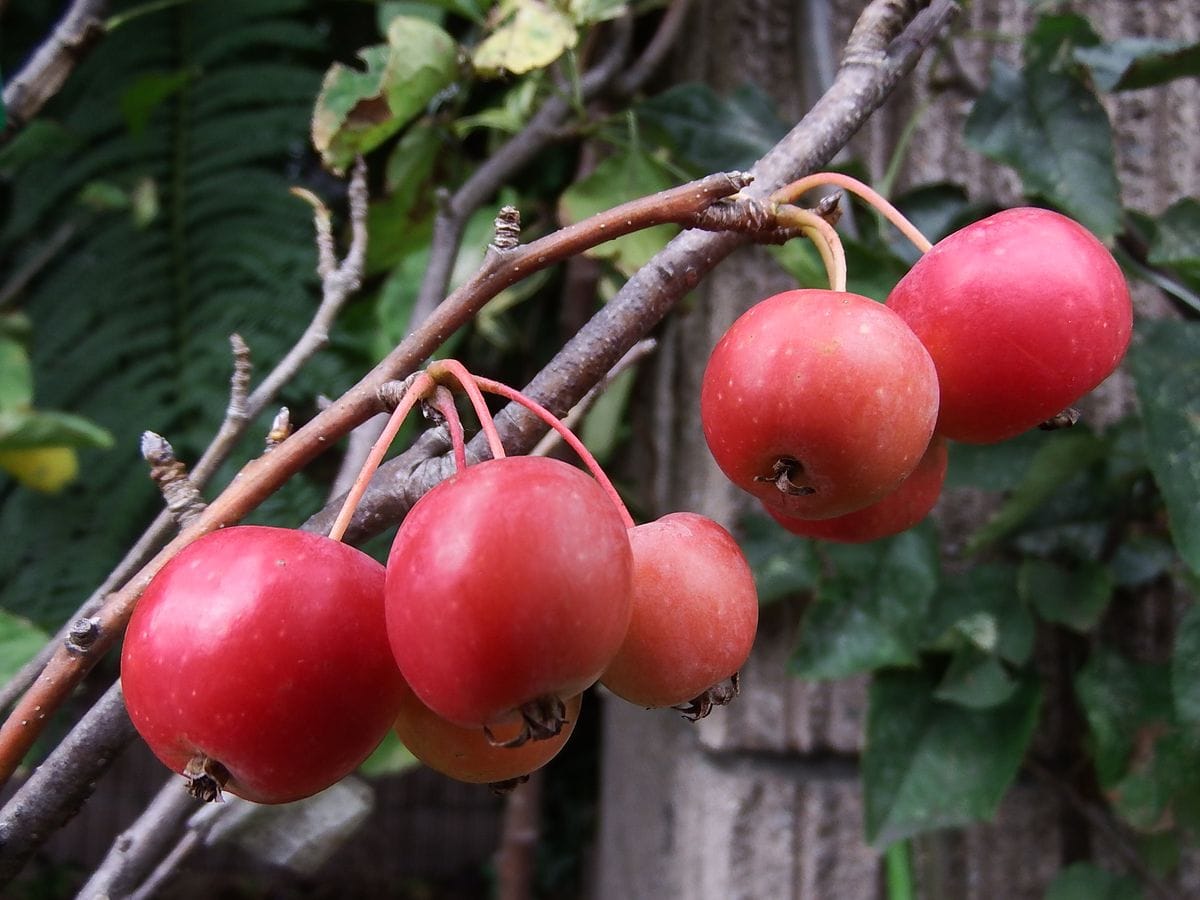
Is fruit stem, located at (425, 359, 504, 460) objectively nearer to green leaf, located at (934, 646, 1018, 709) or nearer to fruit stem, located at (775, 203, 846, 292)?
fruit stem, located at (775, 203, 846, 292)

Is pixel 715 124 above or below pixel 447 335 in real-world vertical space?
below

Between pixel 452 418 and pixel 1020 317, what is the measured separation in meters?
0.22

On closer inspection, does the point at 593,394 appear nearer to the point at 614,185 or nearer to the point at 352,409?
the point at 352,409

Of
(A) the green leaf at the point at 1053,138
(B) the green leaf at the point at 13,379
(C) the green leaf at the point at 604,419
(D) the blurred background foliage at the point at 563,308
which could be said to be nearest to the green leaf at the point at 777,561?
(D) the blurred background foliage at the point at 563,308

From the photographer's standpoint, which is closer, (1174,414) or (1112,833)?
(1174,414)

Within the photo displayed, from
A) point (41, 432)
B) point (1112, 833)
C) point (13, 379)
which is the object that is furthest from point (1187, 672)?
point (13, 379)

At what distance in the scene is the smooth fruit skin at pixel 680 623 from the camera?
31 centimetres

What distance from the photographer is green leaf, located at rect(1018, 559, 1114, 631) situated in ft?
2.27

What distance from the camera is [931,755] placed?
0.69 meters

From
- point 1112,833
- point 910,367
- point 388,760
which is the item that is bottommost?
point 1112,833

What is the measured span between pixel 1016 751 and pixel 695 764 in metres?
0.28

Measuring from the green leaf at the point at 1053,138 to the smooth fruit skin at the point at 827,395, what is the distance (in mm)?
372

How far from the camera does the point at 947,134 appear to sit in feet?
2.71

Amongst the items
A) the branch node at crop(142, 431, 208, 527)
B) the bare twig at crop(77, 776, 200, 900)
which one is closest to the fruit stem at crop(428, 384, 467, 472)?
the branch node at crop(142, 431, 208, 527)
